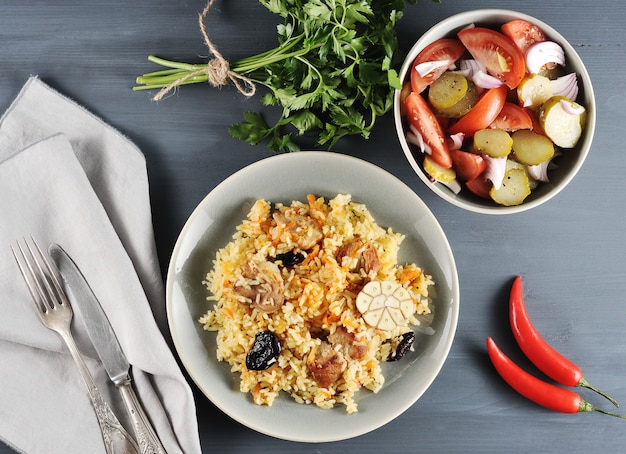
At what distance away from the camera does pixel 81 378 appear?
2711 millimetres

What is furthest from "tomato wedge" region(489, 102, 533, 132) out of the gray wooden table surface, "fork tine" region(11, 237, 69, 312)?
"fork tine" region(11, 237, 69, 312)

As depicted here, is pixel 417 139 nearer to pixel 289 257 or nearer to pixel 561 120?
pixel 561 120

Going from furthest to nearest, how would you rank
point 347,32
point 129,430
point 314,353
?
point 129,430 → point 314,353 → point 347,32

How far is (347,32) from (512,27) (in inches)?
26.1

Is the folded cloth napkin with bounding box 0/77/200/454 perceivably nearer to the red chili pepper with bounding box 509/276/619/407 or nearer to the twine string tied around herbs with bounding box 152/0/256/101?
the twine string tied around herbs with bounding box 152/0/256/101

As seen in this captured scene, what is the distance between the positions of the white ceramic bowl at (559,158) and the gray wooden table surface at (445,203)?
342mm

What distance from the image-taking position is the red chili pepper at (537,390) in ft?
9.14

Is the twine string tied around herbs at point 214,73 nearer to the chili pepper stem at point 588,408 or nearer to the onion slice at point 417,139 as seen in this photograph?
the onion slice at point 417,139

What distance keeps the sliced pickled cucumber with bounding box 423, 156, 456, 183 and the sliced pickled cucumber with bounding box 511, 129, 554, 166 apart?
0.89 feet

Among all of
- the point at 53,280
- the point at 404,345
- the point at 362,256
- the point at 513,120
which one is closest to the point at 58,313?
the point at 53,280

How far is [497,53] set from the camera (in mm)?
2357

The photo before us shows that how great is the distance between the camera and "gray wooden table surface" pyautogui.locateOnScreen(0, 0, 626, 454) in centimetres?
281

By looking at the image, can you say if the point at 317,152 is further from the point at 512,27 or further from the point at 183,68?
the point at 512,27

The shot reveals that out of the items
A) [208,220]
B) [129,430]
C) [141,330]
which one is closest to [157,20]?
[208,220]
